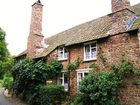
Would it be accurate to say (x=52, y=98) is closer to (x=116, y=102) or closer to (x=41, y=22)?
(x=116, y=102)

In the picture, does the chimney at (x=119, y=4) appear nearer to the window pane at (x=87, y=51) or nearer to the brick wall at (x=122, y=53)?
the brick wall at (x=122, y=53)

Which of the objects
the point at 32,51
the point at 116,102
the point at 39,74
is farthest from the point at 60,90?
the point at 32,51

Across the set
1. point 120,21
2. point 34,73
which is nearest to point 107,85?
point 120,21

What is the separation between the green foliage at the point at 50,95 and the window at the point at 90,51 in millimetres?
3964

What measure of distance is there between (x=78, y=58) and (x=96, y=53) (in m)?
2.29

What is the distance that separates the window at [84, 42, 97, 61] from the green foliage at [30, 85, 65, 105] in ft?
13.0

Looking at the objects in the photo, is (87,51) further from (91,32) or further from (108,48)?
(108,48)

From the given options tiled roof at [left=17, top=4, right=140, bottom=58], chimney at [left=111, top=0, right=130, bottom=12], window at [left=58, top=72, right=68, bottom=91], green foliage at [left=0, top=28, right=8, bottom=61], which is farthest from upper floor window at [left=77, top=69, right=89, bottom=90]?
green foliage at [left=0, top=28, right=8, bottom=61]

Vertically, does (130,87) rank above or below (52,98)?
above

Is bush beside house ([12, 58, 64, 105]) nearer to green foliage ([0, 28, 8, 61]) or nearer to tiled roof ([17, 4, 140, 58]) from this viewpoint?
green foliage ([0, 28, 8, 61])

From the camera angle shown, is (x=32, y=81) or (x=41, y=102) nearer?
(x=41, y=102)

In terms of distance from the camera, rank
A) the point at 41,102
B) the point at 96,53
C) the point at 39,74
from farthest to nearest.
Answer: the point at 39,74, the point at 41,102, the point at 96,53

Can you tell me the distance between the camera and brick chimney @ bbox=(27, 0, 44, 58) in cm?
2627

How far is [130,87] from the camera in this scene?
1405 centimetres
